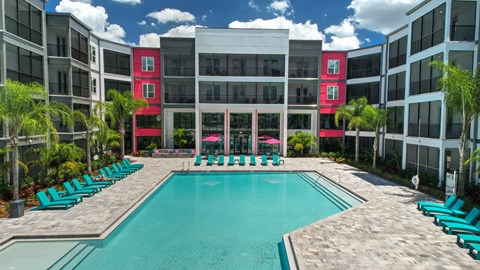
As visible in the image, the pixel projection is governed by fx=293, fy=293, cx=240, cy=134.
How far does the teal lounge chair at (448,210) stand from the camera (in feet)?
42.2

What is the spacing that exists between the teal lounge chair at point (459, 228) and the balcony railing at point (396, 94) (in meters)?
18.1

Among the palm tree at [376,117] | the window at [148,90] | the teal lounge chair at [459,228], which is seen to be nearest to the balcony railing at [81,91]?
the window at [148,90]

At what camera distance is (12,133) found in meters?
13.4

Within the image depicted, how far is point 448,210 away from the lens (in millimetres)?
13102

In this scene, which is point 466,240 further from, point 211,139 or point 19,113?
point 211,139

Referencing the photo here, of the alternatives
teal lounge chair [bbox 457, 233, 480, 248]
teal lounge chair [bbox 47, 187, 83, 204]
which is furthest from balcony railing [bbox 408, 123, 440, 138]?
teal lounge chair [bbox 47, 187, 83, 204]

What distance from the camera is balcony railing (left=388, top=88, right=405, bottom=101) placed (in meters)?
27.0

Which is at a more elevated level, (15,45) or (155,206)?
(15,45)

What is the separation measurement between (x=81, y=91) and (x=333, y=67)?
27023 mm

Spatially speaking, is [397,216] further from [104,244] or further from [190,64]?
[190,64]

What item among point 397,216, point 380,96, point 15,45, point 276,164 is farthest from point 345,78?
point 15,45

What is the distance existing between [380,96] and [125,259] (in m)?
29.4

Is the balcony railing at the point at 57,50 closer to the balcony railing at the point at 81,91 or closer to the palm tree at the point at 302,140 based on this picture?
the balcony railing at the point at 81,91

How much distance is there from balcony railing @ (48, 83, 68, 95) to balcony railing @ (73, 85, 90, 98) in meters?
0.76
